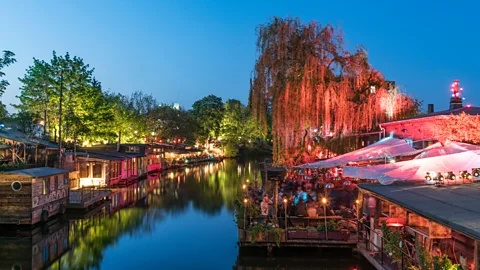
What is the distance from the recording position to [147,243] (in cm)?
2127

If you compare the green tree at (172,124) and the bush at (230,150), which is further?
the bush at (230,150)

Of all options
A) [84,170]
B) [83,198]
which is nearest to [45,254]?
[83,198]

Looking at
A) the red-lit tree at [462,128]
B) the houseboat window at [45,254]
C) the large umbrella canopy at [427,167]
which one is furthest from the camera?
the red-lit tree at [462,128]

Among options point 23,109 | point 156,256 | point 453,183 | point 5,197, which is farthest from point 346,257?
point 23,109

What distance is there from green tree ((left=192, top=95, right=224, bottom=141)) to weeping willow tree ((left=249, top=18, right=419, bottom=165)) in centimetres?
6554

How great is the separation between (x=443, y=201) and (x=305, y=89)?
12.9 m

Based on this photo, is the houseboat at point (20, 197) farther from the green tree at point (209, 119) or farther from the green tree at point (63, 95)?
the green tree at point (209, 119)

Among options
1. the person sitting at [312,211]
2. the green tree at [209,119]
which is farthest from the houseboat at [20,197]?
the green tree at [209,119]

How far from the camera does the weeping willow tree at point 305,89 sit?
77.8 ft

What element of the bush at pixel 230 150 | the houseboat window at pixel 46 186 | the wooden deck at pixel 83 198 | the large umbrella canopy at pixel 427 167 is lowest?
the wooden deck at pixel 83 198

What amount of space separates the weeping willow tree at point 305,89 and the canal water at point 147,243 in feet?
22.9

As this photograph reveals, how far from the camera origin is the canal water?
17.0m

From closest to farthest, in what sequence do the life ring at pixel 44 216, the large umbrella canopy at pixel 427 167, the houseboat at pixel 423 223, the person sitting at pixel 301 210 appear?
the houseboat at pixel 423 223 → the large umbrella canopy at pixel 427 167 → the person sitting at pixel 301 210 → the life ring at pixel 44 216

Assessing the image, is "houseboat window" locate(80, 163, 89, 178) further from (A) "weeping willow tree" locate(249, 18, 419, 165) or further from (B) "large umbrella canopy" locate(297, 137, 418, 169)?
(B) "large umbrella canopy" locate(297, 137, 418, 169)
